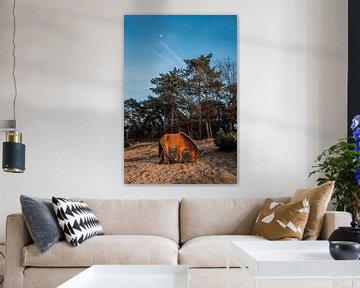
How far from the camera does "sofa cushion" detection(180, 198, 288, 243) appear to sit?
13.6 feet

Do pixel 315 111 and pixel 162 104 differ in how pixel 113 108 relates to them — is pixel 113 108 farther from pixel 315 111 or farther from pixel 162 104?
pixel 315 111

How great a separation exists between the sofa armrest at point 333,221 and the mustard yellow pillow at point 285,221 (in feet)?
0.50

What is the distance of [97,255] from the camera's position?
138 inches

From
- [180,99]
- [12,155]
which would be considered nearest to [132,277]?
[12,155]

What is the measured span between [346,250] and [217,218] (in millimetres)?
1749

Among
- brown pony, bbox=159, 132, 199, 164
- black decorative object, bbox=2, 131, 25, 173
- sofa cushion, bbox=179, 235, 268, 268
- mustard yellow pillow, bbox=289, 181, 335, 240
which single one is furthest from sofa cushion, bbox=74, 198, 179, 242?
mustard yellow pillow, bbox=289, 181, 335, 240

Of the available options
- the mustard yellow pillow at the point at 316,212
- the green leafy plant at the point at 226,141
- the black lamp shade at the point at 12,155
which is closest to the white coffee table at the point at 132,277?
the black lamp shade at the point at 12,155

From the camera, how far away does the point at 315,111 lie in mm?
4781

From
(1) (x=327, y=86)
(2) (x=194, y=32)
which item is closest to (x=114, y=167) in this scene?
(2) (x=194, y=32)

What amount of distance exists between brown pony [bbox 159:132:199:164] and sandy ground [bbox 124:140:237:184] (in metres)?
0.06

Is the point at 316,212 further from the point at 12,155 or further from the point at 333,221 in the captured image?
the point at 12,155

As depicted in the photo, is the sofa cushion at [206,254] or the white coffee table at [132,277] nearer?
the white coffee table at [132,277]

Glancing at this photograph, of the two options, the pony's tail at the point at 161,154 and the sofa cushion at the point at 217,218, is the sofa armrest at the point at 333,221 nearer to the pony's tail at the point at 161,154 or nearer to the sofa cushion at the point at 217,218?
the sofa cushion at the point at 217,218

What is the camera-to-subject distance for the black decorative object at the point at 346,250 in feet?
8.14
